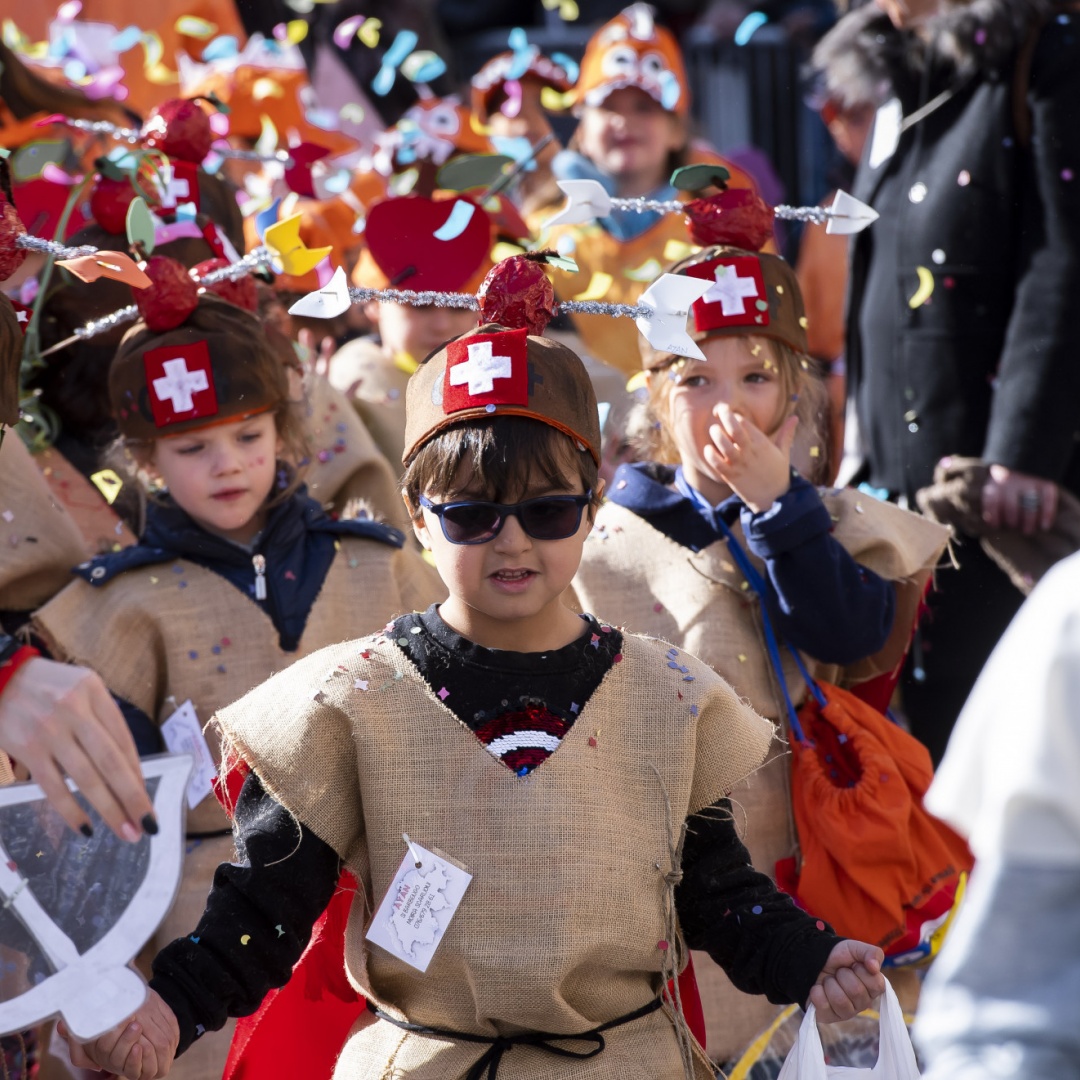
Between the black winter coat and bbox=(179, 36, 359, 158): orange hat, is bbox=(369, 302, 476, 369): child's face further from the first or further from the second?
bbox=(179, 36, 359, 158): orange hat

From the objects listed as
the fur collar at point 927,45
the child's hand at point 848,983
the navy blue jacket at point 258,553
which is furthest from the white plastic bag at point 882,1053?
the fur collar at point 927,45

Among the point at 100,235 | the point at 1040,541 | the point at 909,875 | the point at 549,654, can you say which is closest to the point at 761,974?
the point at 549,654

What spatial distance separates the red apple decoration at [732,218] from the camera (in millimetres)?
3332

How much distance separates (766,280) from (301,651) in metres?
1.20

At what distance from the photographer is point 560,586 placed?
247 centimetres

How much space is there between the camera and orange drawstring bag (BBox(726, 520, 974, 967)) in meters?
3.03

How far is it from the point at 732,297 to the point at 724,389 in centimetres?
18

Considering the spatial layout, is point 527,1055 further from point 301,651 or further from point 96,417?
point 96,417

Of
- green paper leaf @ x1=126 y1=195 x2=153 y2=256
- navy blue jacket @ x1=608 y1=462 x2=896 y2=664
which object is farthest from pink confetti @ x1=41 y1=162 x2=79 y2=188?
navy blue jacket @ x1=608 y1=462 x2=896 y2=664

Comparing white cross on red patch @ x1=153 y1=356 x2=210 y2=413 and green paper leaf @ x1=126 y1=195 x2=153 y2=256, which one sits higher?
green paper leaf @ x1=126 y1=195 x2=153 y2=256

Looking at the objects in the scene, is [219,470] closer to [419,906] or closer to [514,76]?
[419,906]

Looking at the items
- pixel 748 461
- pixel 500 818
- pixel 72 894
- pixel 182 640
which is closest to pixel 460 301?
pixel 748 461

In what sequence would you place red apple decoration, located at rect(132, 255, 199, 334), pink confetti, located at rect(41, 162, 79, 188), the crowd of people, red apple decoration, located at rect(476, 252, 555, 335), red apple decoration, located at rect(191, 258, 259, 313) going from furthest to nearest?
pink confetti, located at rect(41, 162, 79, 188) < red apple decoration, located at rect(191, 258, 259, 313) < red apple decoration, located at rect(132, 255, 199, 334) < red apple decoration, located at rect(476, 252, 555, 335) < the crowd of people

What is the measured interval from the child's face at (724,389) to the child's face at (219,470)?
0.87 metres
